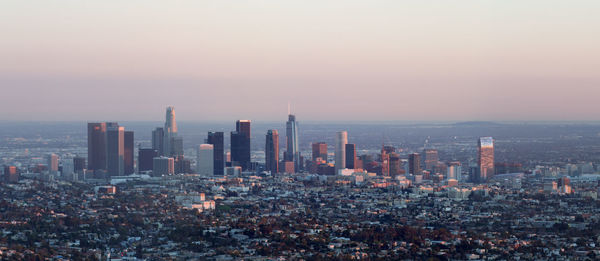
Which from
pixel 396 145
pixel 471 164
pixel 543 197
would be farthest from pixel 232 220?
pixel 396 145

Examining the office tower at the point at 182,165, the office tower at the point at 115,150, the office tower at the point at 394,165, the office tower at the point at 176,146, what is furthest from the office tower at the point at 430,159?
the office tower at the point at 115,150

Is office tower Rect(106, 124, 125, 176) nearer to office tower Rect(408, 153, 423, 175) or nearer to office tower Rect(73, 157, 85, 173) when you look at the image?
office tower Rect(73, 157, 85, 173)

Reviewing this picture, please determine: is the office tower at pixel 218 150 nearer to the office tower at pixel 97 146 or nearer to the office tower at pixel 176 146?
the office tower at pixel 176 146

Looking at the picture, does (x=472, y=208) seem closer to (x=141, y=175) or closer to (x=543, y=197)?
(x=543, y=197)

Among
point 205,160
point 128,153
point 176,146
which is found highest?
point 176,146

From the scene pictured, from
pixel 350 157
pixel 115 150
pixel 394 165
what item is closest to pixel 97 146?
pixel 115 150

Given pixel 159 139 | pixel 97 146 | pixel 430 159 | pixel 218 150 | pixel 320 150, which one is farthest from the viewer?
pixel 320 150

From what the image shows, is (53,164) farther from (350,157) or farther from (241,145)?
(350,157)
